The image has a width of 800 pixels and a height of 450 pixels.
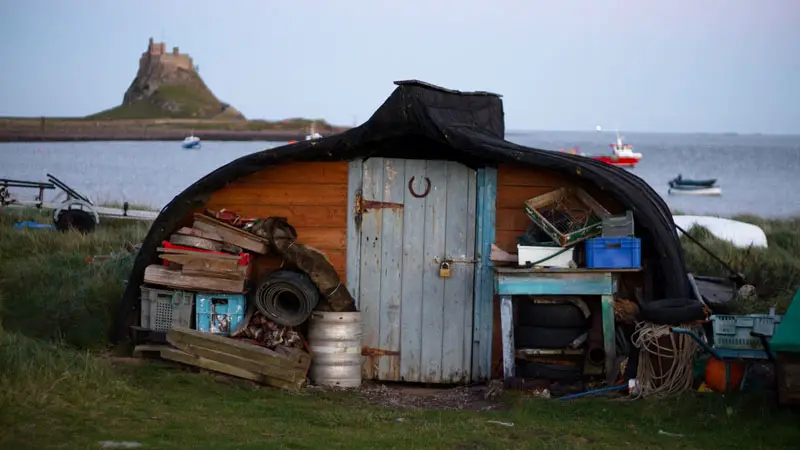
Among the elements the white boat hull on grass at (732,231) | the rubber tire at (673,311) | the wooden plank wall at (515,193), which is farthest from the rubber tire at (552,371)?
the white boat hull on grass at (732,231)

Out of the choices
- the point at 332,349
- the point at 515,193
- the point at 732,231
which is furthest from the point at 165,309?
the point at 732,231

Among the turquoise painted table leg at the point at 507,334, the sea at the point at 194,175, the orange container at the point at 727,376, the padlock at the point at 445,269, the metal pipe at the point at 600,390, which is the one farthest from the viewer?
the sea at the point at 194,175

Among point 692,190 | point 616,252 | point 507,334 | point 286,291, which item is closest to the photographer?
point 616,252

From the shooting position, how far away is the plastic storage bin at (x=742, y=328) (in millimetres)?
9102

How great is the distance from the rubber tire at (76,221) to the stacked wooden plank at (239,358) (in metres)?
9.40

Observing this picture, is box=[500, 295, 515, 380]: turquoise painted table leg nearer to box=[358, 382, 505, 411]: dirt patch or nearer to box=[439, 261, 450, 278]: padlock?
box=[358, 382, 505, 411]: dirt patch

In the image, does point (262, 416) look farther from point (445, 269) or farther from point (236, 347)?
point (445, 269)

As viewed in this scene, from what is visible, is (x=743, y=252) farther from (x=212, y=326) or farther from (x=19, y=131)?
(x=19, y=131)

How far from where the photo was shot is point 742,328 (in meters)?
9.12

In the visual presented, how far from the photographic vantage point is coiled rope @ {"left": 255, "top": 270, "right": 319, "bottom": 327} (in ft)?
33.1

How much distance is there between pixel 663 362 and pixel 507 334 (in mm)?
1503

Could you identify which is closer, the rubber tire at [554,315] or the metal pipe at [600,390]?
the metal pipe at [600,390]

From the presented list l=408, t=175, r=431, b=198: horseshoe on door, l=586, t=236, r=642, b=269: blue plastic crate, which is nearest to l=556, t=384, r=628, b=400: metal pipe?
l=586, t=236, r=642, b=269: blue plastic crate

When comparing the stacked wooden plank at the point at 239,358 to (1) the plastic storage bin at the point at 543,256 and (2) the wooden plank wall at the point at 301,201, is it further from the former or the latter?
(1) the plastic storage bin at the point at 543,256
